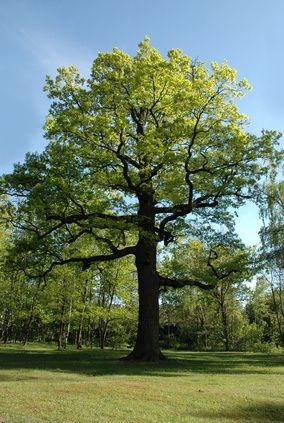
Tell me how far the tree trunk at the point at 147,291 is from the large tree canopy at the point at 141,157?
0.16 ft

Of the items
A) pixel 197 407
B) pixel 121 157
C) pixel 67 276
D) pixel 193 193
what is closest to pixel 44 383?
pixel 197 407

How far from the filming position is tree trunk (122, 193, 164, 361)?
74.7 ft

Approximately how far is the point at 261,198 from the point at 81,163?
9.68 meters

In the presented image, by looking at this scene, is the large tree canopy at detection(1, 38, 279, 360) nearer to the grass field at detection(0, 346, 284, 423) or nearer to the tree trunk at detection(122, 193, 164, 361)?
the tree trunk at detection(122, 193, 164, 361)

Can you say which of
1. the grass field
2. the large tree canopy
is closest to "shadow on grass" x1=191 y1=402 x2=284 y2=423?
the grass field

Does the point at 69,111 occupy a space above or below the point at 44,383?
above

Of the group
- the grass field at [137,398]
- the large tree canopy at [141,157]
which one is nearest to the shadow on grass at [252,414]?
the grass field at [137,398]

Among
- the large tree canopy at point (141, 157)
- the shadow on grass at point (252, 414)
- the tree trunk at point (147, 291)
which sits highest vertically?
the large tree canopy at point (141, 157)

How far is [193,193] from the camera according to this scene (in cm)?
2552

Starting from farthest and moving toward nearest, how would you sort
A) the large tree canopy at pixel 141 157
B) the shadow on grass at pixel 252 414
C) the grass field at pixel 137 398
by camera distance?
the large tree canopy at pixel 141 157
the shadow on grass at pixel 252 414
the grass field at pixel 137 398

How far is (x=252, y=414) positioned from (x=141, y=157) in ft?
51.0

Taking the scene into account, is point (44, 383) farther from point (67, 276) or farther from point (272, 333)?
point (272, 333)

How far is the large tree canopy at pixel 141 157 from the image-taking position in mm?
22734

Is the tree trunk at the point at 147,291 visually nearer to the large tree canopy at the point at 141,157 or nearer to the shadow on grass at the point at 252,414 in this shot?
the large tree canopy at the point at 141,157
